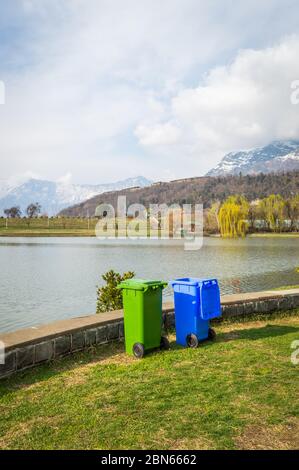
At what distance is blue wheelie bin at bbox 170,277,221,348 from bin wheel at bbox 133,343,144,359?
975mm

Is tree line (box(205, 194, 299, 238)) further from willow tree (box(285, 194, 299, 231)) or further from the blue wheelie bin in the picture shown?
the blue wheelie bin

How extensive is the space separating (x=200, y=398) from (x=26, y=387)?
2243 mm

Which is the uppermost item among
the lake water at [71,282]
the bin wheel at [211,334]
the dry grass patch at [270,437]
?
the bin wheel at [211,334]

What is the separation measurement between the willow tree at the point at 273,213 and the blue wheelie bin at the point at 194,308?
97.2 m

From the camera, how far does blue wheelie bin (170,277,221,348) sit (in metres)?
6.83

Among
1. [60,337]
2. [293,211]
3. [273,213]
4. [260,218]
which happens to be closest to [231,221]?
[273,213]

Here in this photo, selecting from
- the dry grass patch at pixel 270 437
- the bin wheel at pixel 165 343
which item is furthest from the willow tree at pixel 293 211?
the dry grass patch at pixel 270 437

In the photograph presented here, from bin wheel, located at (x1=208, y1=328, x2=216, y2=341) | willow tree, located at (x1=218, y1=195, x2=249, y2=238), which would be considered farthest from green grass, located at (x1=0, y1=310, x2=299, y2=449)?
willow tree, located at (x1=218, y1=195, x2=249, y2=238)

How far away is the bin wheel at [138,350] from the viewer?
251 inches

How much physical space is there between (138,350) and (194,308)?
1.18 m

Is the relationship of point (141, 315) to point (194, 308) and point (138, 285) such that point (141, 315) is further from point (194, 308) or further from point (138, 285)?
point (194, 308)

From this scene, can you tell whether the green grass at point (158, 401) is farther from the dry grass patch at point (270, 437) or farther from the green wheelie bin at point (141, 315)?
the green wheelie bin at point (141, 315)

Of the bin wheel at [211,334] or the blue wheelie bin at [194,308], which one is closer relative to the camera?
the blue wheelie bin at [194,308]
